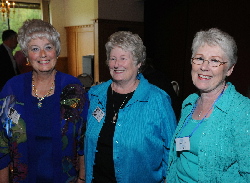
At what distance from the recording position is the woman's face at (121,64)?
1771mm

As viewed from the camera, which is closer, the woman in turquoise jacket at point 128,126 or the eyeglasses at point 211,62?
the eyeglasses at point 211,62

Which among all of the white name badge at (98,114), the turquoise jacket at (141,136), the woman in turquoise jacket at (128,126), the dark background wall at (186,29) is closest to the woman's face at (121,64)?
the woman in turquoise jacket at (128,126)

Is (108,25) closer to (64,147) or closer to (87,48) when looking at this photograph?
(87,48)

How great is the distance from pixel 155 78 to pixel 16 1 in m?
8.16

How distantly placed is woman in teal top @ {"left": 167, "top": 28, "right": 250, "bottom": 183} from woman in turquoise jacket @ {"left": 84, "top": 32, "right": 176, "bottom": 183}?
0.24 meters

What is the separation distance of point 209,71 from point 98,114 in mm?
851

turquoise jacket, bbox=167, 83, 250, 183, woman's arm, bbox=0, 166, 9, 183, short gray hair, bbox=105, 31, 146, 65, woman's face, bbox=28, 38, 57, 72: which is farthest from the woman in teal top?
woman's arm, bbox=0, 166, 9, 183

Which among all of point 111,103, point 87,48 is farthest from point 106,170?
point 87,48

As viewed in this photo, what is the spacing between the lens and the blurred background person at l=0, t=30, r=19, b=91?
15.9 ft

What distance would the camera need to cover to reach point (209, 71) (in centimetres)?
138

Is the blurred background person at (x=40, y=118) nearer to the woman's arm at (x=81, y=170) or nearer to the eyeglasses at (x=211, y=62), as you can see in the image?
the woman's arm at (x=81, y=170)

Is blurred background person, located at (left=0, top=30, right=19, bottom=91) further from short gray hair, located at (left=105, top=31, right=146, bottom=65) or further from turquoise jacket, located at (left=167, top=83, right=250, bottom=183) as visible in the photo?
turquoise jacket, located at (left=167, top=83, right=250, bottom=183)

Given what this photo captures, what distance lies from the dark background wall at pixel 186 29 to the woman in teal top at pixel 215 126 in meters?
4.64

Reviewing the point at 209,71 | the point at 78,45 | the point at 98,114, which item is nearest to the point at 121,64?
the point at 98,114
